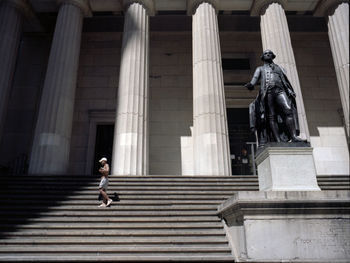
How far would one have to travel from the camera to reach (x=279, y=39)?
53.4ft

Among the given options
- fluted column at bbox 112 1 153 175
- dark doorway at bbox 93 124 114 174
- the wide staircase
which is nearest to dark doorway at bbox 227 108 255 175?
the wide staircase

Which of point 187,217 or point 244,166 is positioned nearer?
point 187,217

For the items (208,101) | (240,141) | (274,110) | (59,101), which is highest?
(240,141)

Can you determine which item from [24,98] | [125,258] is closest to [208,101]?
[125,258]

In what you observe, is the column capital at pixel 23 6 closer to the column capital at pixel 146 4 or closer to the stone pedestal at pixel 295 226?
the column capital at pixel 146 4

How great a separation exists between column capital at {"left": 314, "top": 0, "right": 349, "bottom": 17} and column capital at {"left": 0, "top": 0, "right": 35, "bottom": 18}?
55.5ft

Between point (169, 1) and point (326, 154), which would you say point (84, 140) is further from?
point (326, 154)

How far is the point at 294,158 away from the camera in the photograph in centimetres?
688

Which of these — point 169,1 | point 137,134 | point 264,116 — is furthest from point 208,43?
point 264,116

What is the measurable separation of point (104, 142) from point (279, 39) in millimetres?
11954

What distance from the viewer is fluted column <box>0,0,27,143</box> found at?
51.8 ft

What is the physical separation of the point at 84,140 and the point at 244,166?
10.2 meters

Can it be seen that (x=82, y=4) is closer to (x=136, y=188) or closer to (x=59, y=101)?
(x=59, y=101)

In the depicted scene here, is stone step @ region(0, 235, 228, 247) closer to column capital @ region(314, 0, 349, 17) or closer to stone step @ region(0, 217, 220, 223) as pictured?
stone step @ region(0, 217, 220, 223)
